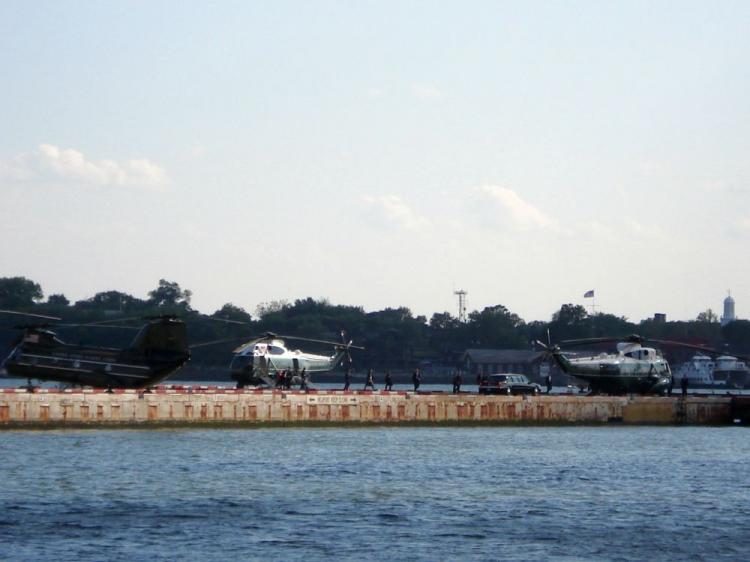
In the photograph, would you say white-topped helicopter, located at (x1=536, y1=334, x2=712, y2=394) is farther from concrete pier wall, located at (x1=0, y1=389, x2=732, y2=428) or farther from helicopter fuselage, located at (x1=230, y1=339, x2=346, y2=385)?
helicopter fuselage, located at (x1=230, y1=339, x2=346, y2=385)

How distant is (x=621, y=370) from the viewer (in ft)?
311

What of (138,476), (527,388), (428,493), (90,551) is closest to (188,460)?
(138,476)

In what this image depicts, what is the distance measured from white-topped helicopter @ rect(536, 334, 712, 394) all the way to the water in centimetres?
1763

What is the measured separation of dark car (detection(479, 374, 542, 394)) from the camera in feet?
311

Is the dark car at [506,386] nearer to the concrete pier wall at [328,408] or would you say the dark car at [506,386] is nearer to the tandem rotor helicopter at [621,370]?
the tandem rotor helicopter at [621,370]

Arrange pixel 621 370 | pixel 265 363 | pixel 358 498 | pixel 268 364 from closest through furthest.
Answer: pixel 358 498, pixel 265 363, pixel 268 364, pixel 621 370

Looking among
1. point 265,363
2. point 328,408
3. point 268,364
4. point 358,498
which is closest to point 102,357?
point 328,408

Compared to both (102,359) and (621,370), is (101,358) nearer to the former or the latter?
(102,359)

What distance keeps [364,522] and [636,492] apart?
14209mm

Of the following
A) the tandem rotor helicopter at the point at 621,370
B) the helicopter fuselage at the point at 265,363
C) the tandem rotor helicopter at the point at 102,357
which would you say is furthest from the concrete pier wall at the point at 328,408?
the helicopter fuselage at the point at 265,363

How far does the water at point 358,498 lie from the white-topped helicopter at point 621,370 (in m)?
17.6

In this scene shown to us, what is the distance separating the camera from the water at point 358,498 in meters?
40.7

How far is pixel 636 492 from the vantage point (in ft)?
179

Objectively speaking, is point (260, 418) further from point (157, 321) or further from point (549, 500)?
point (549, 500)
